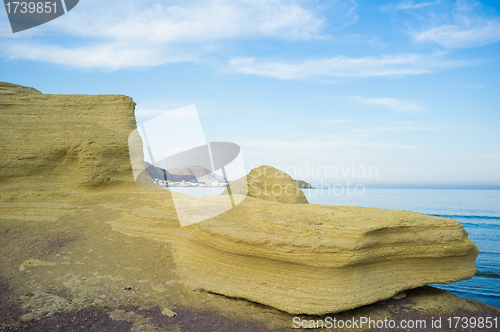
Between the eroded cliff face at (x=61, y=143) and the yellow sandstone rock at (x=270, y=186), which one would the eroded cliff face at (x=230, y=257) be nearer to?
the eroded cliff face at (x=61, y=143)

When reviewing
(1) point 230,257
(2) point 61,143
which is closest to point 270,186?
(1) point 230,257

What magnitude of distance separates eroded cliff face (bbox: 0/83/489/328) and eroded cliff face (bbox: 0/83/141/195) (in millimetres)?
915

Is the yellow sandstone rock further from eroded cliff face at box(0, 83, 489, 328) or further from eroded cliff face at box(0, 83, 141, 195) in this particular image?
eroded cliff face at box(0, 83, 141, 195)

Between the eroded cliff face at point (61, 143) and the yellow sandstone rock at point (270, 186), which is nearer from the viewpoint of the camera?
the eroded cliff face at point (61, 143)

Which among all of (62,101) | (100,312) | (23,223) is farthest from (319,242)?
(62,101)

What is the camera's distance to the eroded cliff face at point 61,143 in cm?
966

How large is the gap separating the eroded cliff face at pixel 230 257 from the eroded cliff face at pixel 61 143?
0.91 meters

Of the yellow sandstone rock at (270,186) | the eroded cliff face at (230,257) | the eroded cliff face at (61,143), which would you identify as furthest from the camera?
the yellow sandstone rock at (270,186)

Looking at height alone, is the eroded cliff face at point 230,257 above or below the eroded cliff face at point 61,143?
below

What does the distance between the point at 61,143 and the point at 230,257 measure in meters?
7.67

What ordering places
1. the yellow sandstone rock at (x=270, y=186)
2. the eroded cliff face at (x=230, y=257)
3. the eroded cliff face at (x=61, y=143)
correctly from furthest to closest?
the yellow sandstone rock at (x=270, y=186), the eroded cliff face at (x=61, y=143), the eroded cliff face at (x=230, y=257)

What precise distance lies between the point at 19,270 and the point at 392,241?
778 centimetres

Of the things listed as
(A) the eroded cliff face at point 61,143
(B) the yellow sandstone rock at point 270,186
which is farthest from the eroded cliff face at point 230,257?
(B) the yellow sandstone rock at point 270,186

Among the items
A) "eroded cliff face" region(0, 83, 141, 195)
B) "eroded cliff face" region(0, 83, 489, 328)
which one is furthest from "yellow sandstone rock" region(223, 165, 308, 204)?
"eroded cliff face" region(0, 83, 141, 195)
